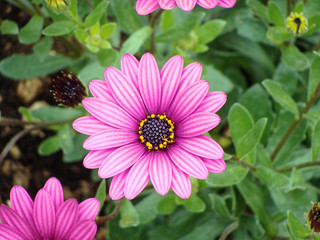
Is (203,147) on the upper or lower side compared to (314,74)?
lower

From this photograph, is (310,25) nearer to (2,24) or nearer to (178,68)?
(178,68)

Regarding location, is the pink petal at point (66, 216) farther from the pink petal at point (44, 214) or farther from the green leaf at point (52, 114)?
the green leaf at point (52, 114)

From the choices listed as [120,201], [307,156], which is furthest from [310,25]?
[120,201]

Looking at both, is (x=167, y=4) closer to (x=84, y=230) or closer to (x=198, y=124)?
(x=198, y=124)

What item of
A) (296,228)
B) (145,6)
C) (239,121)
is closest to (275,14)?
(239,121)

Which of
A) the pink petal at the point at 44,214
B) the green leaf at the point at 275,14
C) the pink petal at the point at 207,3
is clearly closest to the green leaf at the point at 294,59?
the green leaf at the point at 275,14

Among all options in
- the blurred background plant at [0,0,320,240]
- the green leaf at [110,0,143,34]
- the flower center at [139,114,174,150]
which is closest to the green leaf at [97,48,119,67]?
the blurred background plant at [0,0,320,240]

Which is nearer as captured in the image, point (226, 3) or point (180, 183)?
point (180, 183)
